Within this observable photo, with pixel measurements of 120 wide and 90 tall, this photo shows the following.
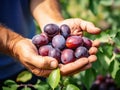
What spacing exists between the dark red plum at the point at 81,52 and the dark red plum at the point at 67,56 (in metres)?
0.02

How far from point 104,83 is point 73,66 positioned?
0.95 meters

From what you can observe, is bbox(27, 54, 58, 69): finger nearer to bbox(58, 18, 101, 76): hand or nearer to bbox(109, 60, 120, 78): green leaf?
bbox(58, 18, 101, 76): hand

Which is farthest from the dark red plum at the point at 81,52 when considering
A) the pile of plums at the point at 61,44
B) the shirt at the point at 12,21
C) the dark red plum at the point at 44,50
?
the shirt at the point at 12,21

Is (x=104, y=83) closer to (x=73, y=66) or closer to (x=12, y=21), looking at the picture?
(x=12, y=21)

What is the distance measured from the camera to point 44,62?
5.43 feet

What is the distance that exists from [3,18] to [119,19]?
1937 millimetres

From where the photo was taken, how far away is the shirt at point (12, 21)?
2.02 metres

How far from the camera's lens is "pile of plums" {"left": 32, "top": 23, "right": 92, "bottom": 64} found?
1751 mm

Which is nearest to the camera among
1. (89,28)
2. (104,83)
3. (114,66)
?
(89,28)

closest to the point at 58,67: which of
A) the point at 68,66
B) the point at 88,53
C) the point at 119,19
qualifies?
the point at 68,66

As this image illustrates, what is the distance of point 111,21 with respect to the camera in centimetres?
381

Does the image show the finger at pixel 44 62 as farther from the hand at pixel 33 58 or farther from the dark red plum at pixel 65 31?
the dark red plum at pixel 65 31

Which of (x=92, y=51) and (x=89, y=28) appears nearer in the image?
(x=92, y=51)

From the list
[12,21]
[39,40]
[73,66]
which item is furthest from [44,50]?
[12,21]
